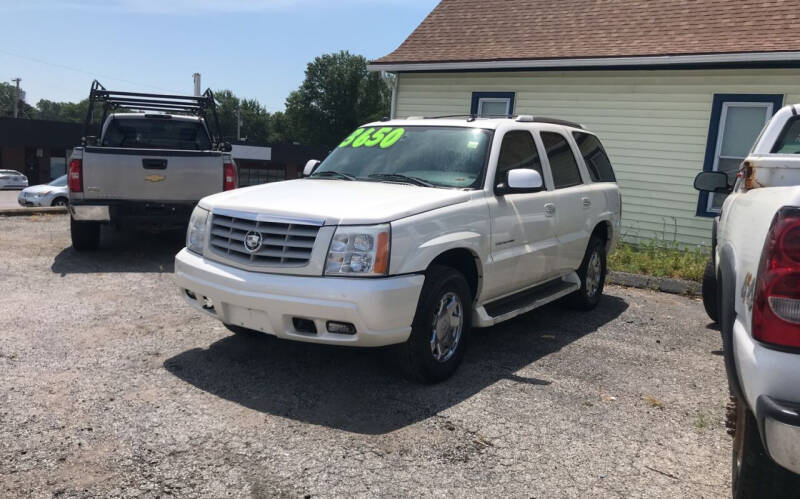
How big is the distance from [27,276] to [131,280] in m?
1.08

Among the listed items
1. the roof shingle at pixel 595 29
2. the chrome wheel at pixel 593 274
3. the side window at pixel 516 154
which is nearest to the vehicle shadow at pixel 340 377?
the chrome wheel at pixel 593 274

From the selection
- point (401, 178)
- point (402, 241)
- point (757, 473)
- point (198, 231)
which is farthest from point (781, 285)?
point (198, 231)

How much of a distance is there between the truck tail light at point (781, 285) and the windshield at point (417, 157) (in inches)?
109

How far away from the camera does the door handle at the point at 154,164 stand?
26.3ft

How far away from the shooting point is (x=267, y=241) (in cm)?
421

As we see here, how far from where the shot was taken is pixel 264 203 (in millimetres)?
4445

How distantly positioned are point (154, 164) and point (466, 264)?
4867 millimetres

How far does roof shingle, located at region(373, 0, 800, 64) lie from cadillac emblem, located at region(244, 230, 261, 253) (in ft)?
29.0

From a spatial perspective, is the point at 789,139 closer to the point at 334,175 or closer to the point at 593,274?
the point at 593,274

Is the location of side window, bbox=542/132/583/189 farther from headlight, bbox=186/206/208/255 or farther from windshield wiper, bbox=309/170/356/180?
headlight, bbox=186/206/208/255

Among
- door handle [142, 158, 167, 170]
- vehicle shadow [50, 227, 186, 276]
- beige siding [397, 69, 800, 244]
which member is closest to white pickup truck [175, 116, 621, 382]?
door handle [142, 158, 167, 170]

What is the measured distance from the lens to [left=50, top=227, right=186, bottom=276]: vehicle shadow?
7.82 m

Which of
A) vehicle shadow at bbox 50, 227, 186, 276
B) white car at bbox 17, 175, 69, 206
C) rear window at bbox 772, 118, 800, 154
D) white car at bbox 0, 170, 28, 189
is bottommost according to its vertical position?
white car at bbox 0, 170, 28, 189

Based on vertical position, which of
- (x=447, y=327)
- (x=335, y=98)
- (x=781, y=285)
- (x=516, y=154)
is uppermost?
(x=335, y=98)
